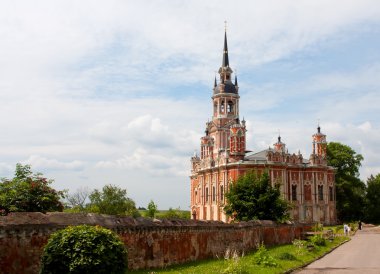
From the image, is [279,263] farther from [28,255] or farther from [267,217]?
[267,217]

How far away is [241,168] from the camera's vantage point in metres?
61.0

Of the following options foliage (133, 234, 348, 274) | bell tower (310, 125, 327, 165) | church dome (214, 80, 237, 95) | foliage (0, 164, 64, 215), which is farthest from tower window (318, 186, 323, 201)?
foliage (0, 164, 64, 215)

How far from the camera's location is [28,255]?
12023 millimetres

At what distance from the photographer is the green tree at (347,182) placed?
71.1 metres

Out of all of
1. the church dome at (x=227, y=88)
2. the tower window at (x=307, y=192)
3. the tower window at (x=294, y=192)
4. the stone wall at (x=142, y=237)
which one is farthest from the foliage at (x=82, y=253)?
the church dome at (x=227, y=88)

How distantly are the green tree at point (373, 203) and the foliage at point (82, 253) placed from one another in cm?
6553

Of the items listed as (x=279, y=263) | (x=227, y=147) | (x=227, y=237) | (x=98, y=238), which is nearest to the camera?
(x=98, y=238)

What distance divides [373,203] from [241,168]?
883 inches

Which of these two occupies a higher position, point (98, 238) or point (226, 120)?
point (226, 120)

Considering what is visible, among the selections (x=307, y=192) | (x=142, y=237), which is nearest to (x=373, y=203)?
(x=307, y=192)

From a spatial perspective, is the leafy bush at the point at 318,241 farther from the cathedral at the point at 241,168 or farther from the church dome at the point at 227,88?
the church dome at the point at 227,88

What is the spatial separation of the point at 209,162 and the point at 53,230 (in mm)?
54960

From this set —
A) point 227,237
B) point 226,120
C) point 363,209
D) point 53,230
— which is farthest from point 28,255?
point 363,209

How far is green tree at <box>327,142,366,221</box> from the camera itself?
7112cm
